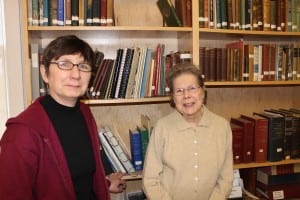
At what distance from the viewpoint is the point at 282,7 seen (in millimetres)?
2047

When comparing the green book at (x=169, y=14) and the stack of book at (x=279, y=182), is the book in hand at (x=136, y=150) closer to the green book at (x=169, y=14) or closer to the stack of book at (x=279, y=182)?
the green book at (x=169, y=14)

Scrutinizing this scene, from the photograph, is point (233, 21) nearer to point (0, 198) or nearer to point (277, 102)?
point (277, 102)

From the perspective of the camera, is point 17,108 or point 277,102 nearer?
point 17,108

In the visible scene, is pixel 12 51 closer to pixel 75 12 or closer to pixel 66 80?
pixel 75 12

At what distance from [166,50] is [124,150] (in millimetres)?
801

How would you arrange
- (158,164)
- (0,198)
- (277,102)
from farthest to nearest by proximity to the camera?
(277,102)
(158,164)
(0,198)

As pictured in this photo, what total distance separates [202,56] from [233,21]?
315 millimetres

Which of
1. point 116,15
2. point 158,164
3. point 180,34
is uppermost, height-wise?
point 116,15

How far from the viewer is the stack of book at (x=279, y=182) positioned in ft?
7.04

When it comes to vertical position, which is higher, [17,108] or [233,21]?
[233,21]

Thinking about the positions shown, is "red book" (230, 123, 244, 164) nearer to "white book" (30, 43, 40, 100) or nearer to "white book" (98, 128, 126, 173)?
"white book" (98, 128, 126, 173)

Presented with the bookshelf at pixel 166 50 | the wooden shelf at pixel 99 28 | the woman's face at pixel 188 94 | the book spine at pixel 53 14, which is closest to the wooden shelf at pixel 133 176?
the bookshelf at pixel 166 50

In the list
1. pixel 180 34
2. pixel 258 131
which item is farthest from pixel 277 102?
pixel 180 34

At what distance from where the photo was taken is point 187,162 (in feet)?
5.27
